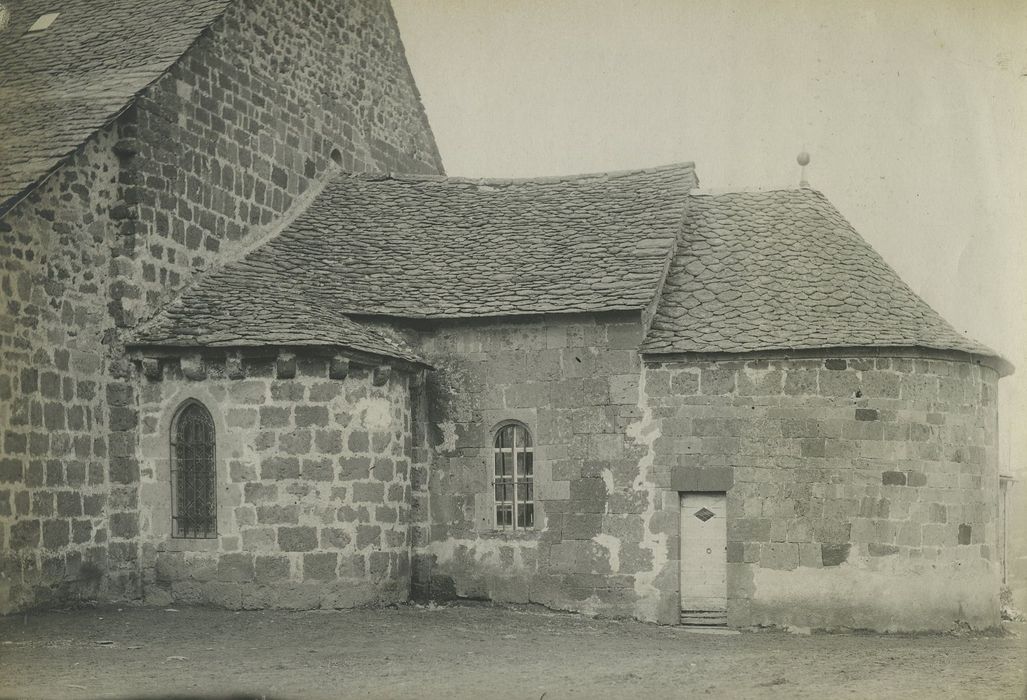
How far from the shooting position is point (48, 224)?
1669cm

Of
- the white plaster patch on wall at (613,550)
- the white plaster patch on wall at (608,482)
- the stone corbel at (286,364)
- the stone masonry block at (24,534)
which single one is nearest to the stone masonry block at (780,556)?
the white plaster patch on wall at (613,550)

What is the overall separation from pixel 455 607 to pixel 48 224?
25.4ft

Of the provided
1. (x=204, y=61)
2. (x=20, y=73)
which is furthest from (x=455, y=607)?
(x=20, y=73)

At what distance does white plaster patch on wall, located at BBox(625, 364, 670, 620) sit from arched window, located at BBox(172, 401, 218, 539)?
5.93 m

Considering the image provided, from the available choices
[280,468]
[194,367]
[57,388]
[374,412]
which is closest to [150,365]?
[194,367]

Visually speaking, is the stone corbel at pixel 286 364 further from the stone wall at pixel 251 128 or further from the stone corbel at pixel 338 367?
the stone wall at pixel 251 128

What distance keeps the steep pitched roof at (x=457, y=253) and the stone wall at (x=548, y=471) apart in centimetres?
60

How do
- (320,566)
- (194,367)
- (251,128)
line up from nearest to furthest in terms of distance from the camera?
(320,566), (194,367), (251,128)

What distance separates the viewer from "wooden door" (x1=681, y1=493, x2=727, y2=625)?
1794 cm

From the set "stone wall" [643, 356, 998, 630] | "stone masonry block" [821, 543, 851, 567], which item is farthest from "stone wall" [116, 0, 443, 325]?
"stone masonry block" [821, 543, 851, 567]

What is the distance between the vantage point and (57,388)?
1673cm

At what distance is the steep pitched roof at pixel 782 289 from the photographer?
59.2 ft

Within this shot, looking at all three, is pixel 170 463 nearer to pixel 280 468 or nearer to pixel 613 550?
pixel 280 468

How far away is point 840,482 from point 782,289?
10.0 ft
